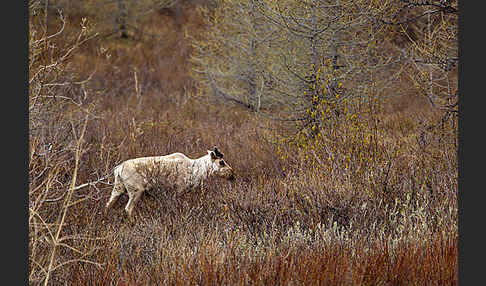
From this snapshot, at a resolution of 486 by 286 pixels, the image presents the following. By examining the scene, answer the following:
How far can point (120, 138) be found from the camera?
9.02 meters

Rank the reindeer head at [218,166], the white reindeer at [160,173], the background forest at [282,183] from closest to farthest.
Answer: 1. the background forest at [282,183]
2. the white reindeer at [160,173]
3. the reindeer head at [218,166]

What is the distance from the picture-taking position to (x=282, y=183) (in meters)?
5.71

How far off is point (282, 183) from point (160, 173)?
1541mm

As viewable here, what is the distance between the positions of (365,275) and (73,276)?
7.48ft

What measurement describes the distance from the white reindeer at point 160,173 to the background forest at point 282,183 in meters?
0.16

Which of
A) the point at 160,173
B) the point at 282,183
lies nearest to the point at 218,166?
the point at 160,173

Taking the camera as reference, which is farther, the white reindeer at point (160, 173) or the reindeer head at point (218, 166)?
the reindeer head at point (218, 166)

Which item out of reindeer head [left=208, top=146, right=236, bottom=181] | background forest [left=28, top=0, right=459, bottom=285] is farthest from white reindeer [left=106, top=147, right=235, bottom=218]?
background forest [left=28, top=0, right=459, bottom=285]

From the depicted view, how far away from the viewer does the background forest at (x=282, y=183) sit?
3420 mm

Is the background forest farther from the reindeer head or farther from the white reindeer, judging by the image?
the reindeer head

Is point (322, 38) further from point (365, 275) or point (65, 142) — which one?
point (365, 275)

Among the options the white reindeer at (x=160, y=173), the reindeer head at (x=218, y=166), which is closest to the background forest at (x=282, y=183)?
the white reindeer at (x=160, y=173)

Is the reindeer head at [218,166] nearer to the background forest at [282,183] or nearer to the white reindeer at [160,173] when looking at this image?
the white reindeer at [160,173]

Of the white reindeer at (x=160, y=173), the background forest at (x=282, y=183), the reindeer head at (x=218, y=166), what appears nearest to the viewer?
the background forest at (x=282, y=183)
